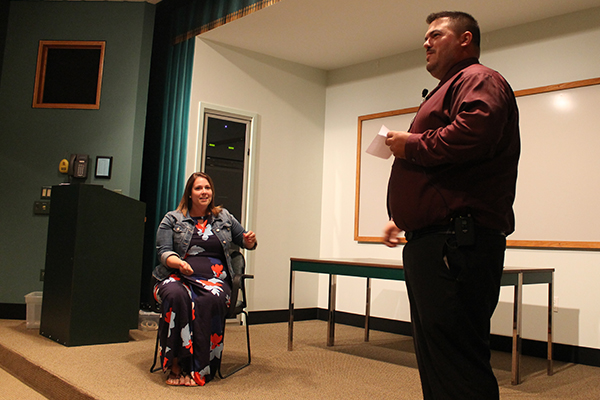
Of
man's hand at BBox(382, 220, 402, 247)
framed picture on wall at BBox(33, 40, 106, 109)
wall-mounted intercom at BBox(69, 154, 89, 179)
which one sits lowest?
man's hand at BBox(382, 220, 402, 247)

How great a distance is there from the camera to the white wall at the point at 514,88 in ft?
12.3

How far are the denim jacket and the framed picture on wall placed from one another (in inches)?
95.3

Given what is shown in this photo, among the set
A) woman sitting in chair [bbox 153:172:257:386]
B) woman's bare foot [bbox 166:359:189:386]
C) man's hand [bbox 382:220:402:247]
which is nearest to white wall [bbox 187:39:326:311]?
woman sitting in chair [bbox 153:172:257:386]

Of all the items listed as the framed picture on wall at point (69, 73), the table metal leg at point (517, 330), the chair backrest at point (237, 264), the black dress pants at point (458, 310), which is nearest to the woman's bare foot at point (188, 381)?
the chair backrest at point (237, 264)

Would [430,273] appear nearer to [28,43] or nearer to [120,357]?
[120,357]

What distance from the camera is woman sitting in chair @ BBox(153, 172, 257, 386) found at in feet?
8.73

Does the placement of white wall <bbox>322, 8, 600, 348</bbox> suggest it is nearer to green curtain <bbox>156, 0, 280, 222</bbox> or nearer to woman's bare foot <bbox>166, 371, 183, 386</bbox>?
green curtain <bbox>156, 0, 280, 222</bbox>

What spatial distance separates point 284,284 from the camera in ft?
17.0

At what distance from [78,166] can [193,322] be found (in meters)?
2.64

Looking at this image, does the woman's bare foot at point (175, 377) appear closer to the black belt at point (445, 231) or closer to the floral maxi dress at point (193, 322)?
the floral maxi dress at point (193, 322)

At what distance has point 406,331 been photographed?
462 centimetres

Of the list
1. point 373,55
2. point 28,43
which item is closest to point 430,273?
point 373,55

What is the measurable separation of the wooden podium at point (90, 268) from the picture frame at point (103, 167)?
1007 mm

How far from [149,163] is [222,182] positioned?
0.81 m
